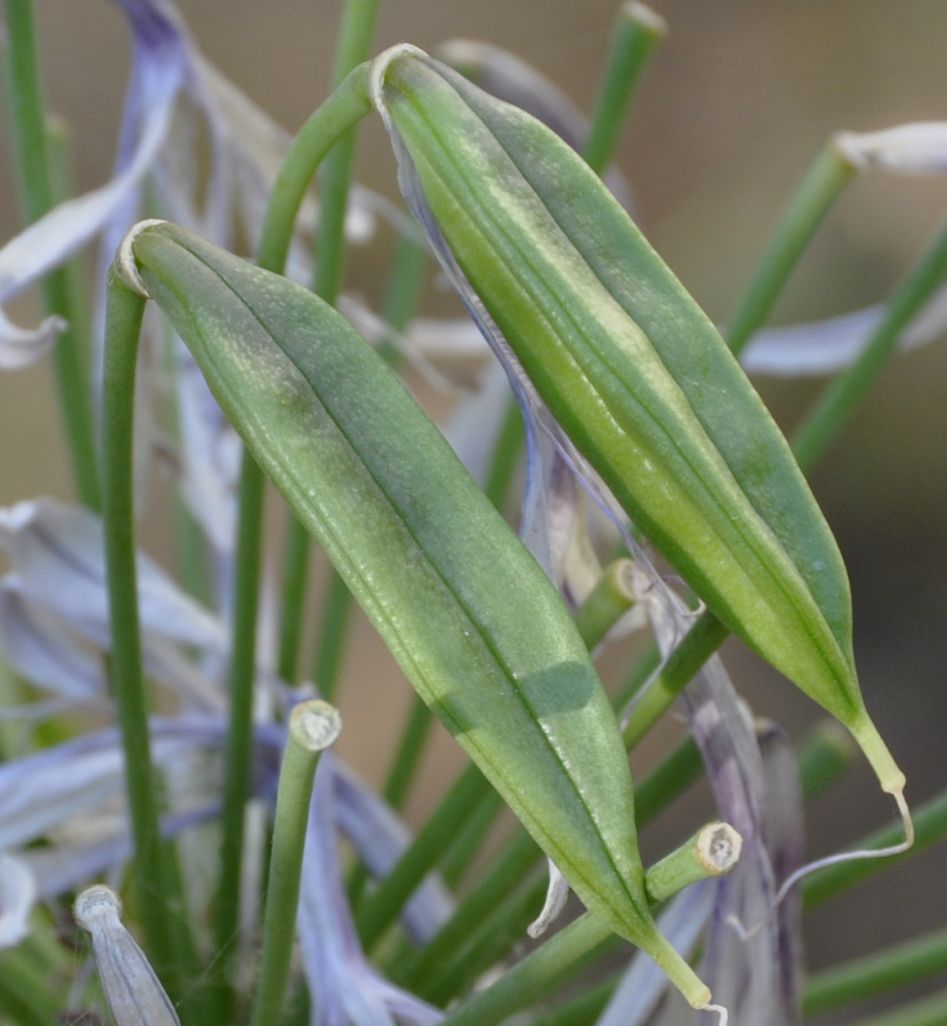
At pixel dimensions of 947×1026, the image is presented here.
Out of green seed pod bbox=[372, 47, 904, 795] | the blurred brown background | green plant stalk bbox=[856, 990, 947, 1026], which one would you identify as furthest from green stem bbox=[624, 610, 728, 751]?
the blurred brown background

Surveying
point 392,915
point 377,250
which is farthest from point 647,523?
point 377,250

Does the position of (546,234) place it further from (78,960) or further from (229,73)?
(229,73)

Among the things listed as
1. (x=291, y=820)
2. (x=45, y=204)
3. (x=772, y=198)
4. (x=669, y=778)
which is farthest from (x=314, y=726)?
(x=772, y=198)

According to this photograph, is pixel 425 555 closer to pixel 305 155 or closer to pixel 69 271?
pixel 305 155

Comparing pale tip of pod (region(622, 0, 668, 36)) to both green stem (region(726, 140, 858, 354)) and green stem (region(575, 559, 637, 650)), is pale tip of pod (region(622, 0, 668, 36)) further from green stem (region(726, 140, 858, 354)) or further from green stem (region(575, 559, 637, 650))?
green stem (region(575, 559, 637, 650))

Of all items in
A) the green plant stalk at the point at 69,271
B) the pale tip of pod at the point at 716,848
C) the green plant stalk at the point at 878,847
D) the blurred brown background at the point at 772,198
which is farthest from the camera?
the blurred brown background at the point at 772,198

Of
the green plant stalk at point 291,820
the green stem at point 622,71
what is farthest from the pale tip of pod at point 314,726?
the green stem at point 622,71

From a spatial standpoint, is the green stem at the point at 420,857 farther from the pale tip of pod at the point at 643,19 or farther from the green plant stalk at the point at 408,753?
the pale tip of pod at the point at 643,19
